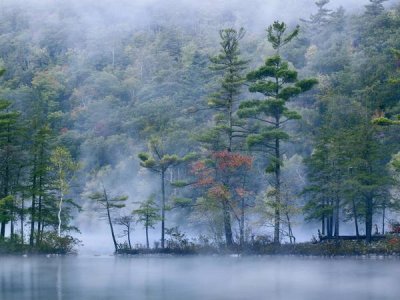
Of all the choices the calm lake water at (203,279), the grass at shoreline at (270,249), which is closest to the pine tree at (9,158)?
the grass at shoreline at (270,249)

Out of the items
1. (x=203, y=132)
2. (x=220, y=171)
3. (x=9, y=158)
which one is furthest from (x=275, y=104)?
(x=9, y=158)

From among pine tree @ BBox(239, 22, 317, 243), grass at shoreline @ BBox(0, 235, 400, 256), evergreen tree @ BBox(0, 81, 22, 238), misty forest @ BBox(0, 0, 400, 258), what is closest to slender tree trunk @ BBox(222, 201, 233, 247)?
misty forest @ BBox(0, 0, 400, 258)

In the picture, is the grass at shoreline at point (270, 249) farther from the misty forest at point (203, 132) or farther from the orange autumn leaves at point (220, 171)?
the orange autumn leaves at point (220, 171)

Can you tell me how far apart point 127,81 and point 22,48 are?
109ft

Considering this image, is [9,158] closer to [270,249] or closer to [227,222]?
[227,222]

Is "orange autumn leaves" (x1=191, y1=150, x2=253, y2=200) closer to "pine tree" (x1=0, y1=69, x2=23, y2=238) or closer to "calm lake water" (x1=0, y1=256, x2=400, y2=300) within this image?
"calm lake water" (x1=0, y1=256, x2=400, y2=300)

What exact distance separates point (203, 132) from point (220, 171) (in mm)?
15346

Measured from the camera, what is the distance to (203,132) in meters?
62.7

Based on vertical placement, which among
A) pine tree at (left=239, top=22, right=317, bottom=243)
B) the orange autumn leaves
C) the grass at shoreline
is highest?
pine tree at (left=239, top=22, right=317, bottom=243)

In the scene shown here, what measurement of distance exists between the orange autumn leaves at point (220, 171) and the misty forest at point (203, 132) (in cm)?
11

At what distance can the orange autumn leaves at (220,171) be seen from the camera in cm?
4578

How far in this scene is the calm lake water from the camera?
23.5 m

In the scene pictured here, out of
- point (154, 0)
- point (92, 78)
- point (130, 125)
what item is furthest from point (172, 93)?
point (154, 0)

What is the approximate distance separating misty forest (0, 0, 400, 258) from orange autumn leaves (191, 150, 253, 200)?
0.37 feet
